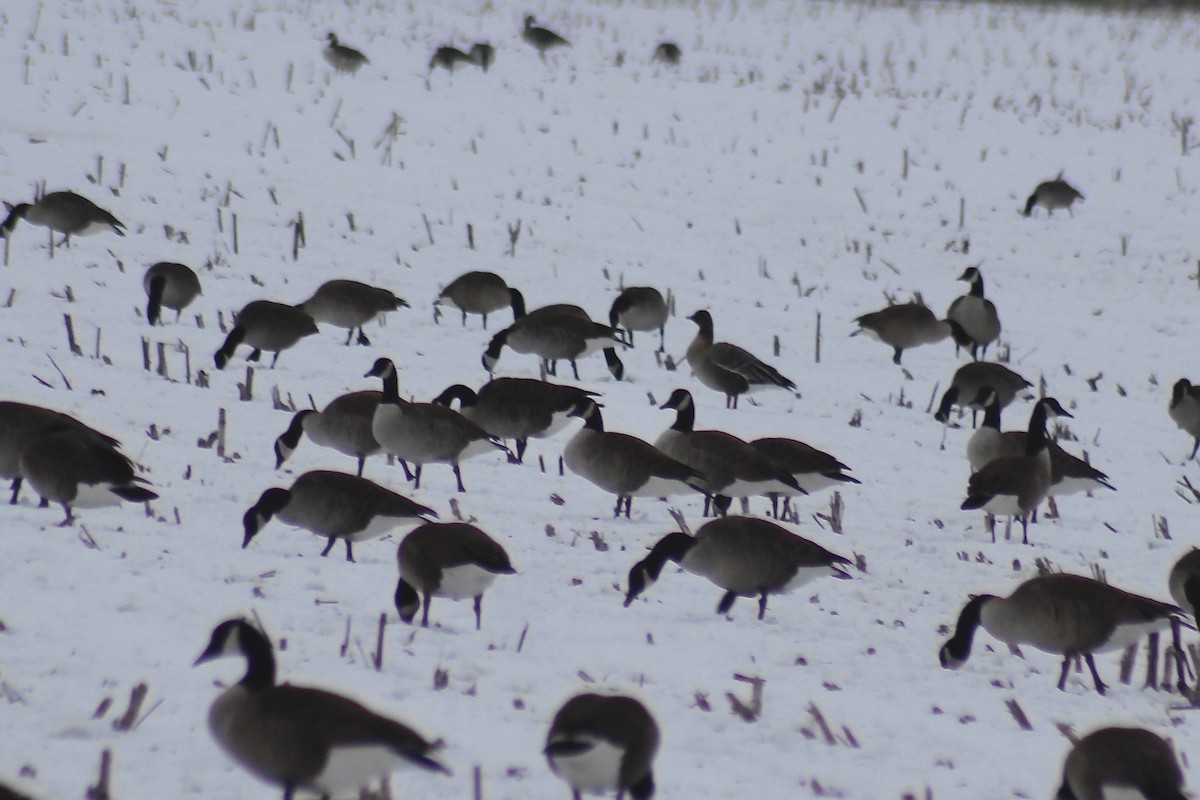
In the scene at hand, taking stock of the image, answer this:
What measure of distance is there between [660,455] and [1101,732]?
3.68m

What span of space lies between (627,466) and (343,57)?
13.8 metres

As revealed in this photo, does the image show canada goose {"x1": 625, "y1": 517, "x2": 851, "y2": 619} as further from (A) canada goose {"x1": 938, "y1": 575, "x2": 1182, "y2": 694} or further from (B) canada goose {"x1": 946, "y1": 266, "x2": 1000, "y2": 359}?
(B) canada goose {"x1": 946, "y1": 266, "x2": 1000, "y2": 359}

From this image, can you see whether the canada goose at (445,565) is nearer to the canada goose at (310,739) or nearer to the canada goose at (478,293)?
the canada goose at (310,739)

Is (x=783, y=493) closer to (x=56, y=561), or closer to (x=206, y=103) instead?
(x=56, y=561)

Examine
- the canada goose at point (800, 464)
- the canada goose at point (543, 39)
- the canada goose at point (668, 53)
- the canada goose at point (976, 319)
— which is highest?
the canada goose at point (668, 53)

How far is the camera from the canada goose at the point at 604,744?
173 inches

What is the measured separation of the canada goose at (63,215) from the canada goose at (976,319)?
27.4 feet

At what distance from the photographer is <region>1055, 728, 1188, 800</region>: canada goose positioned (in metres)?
4.69

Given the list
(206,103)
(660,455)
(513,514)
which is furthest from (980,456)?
(206,103)

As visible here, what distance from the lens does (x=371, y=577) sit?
6.82 metres

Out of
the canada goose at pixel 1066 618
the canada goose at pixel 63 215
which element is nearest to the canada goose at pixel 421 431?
the canada goose at pixel 1066 618

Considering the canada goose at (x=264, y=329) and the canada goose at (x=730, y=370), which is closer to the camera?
the canada goose at (x=264, y=329)

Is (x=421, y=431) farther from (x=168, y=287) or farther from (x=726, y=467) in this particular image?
(x=168, y=287)

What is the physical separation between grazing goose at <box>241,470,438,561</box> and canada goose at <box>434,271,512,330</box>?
5783mm
